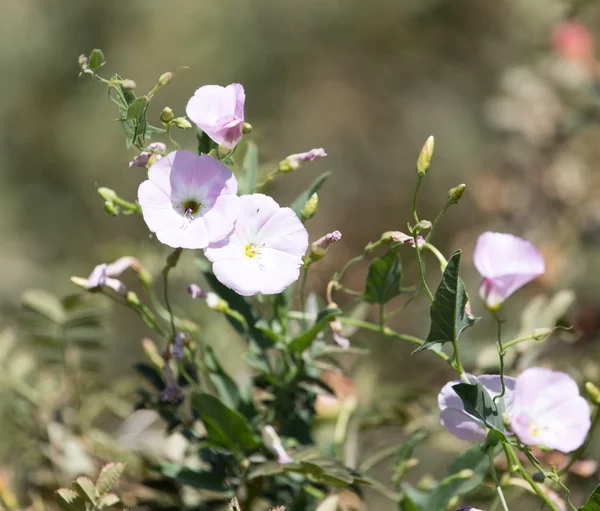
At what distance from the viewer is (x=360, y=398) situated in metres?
0.79

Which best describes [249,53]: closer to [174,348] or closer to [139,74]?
[139,74]

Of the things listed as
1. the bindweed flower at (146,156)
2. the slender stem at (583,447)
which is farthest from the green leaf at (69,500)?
the slender stem at (583,447)

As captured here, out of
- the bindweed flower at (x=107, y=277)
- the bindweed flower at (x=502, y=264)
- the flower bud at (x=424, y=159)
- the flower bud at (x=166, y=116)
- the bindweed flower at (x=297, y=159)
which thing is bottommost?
the bindweed flower at (x=107, y=277)

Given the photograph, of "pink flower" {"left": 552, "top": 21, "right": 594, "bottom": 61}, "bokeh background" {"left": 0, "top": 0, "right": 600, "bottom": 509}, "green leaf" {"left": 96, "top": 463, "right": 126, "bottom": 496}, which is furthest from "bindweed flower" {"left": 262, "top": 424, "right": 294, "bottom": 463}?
"bokeh background" {"left": 0, "top": 0, "right": 600, "bottom": 509}

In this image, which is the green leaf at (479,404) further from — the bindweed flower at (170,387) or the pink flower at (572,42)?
the pink flower at (572,42)

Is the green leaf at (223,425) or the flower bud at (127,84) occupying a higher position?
the flower bud at (127,84)

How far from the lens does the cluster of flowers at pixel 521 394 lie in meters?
0.48

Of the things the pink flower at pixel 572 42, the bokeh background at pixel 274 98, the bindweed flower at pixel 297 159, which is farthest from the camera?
the bokeh background at pixel 274 98

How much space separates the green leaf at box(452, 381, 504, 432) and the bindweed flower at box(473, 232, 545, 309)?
0.07 meters

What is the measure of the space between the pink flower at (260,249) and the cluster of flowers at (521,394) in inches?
4.9

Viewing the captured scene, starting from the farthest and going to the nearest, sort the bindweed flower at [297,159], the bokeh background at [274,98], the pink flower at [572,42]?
the bokeh background at [274,98] < the pink flower at [572,42] < the bindweed flower at [297,159]

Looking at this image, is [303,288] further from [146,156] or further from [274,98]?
[274,98]

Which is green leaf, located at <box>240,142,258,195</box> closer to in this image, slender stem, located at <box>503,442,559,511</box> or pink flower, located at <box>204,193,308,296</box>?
pink flower, located at <box>204,193,308,296</box>

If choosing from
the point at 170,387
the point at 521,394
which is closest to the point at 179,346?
the point at 170,387
